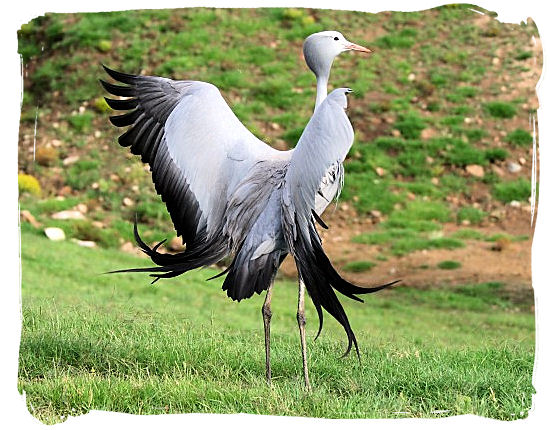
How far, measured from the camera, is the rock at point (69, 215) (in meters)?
5.66

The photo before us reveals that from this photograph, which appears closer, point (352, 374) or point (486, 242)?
point (352, 374)

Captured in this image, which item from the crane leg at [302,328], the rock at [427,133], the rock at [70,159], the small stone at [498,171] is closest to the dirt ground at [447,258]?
the small stone at [498,171]

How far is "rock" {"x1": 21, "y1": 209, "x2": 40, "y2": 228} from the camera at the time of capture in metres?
5.46

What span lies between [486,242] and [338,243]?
0.85m

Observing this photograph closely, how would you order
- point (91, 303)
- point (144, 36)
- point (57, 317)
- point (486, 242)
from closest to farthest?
point (57, 317) → point (91, 303) → point (144, 36) → point (486, 242)

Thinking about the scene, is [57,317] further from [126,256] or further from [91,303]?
[126,256]

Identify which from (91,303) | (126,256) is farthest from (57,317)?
(126,256)

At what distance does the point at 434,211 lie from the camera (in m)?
5.83

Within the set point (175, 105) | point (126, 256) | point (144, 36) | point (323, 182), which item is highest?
point (144, 36)

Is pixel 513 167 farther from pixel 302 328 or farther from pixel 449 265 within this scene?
pixel 302 328

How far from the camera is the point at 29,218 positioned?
5.52 m

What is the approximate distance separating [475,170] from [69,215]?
242 cm

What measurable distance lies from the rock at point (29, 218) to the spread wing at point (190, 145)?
8.18 feet

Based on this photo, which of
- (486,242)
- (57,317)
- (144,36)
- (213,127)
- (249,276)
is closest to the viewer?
(249,276)
